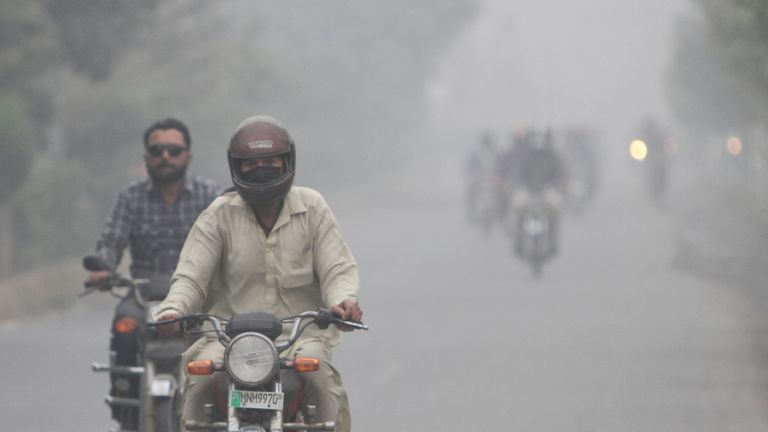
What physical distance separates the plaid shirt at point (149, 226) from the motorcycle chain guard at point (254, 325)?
3.05 m

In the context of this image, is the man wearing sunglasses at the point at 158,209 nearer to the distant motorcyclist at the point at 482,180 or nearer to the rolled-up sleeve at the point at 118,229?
the rolled-up sleeve at the point at 118,229

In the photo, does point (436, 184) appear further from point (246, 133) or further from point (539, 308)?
point (246, 133)

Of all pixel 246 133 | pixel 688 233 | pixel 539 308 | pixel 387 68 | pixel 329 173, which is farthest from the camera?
pixel 387 68

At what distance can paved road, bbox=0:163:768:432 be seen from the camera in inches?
433

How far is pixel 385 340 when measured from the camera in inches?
622

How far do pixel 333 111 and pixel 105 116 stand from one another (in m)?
26.8

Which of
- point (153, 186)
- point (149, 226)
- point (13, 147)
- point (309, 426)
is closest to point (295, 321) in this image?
point (309, 426)

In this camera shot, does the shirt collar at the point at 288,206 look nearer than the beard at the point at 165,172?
Yes

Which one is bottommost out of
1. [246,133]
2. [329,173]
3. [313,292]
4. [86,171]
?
[313,292]

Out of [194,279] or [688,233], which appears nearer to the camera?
[194,279]

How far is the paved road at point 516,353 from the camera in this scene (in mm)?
10992

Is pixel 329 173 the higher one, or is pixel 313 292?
pixel 329 173

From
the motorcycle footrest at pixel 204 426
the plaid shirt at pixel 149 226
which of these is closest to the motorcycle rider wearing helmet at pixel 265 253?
the motorcycle footrest at pixel 204 426

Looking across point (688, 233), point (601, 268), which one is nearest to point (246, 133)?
point (601, 268)
